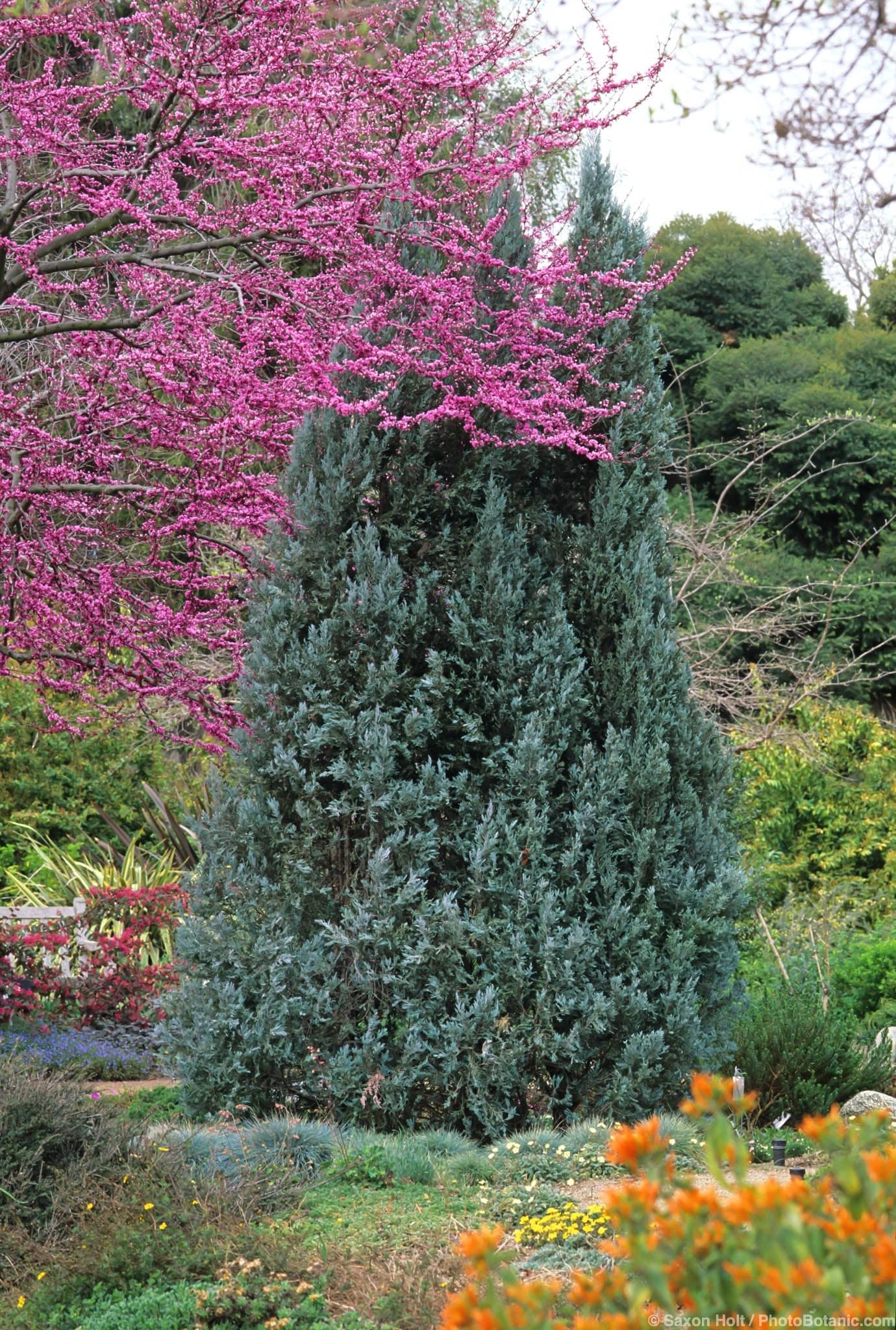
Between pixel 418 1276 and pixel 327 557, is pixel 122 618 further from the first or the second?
pixel 418 1276

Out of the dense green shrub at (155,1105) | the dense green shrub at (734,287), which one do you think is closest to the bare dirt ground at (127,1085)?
the dense green shrub at (155,1105)

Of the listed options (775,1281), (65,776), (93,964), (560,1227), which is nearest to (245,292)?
(560,1227)

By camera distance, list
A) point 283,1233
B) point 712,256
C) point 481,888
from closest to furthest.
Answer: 1. point 283,1233
2. point 481,888
3. point 712,256

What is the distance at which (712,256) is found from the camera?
19.2 metres

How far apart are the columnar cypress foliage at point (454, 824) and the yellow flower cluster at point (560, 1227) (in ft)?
3.01

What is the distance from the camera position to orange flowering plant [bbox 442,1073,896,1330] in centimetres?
138

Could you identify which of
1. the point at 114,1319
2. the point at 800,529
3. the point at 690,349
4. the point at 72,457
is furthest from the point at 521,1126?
the point at 690,349

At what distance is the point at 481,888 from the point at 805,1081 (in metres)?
1.90

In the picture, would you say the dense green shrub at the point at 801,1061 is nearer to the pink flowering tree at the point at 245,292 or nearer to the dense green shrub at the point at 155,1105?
the dense green shrub at the point at 155,1105

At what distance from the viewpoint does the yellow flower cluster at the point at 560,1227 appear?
11.4 ft

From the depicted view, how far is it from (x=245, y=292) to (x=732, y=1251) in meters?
4.31

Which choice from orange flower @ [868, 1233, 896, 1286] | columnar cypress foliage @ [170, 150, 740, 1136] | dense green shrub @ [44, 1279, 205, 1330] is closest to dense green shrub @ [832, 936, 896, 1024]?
columnar cypress foliage @ [170, 150, 740, 1136]

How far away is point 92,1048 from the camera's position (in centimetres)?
673

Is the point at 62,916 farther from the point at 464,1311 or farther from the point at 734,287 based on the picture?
the point at 734,287
